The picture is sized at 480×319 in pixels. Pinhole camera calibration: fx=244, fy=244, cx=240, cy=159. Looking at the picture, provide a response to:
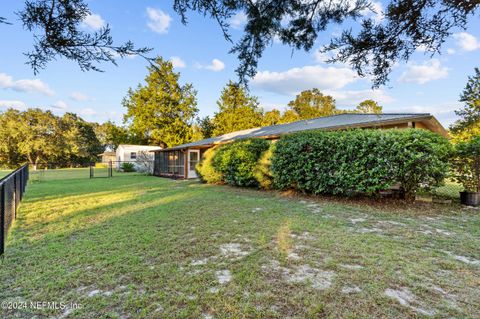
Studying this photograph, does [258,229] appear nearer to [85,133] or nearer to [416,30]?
[416,30]

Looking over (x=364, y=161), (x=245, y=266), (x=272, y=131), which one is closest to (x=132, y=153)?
(x=272, y=131)

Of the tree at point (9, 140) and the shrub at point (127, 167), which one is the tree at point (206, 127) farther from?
the tree at point (9, 140)

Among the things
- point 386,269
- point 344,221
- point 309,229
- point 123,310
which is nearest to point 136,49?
point 123,310

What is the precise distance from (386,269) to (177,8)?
11.7 ft

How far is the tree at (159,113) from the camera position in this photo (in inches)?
1006

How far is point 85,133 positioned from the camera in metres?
44.8

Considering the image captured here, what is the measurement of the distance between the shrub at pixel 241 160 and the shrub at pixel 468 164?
6.23 meters

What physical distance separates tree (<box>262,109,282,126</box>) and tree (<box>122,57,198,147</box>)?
9061 millimetres

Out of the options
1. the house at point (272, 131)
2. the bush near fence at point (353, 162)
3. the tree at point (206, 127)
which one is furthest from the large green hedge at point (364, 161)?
the tree at point (206, 127)

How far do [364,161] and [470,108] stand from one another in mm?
21463

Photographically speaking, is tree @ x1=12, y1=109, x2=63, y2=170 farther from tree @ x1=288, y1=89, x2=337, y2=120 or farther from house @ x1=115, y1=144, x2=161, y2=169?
tree @ x1=288, y1=89, x2=337, y2=120

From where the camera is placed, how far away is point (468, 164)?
22.2 ft

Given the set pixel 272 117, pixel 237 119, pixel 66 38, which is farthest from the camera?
pixel 272 117

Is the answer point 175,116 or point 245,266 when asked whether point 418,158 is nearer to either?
point 245,266
